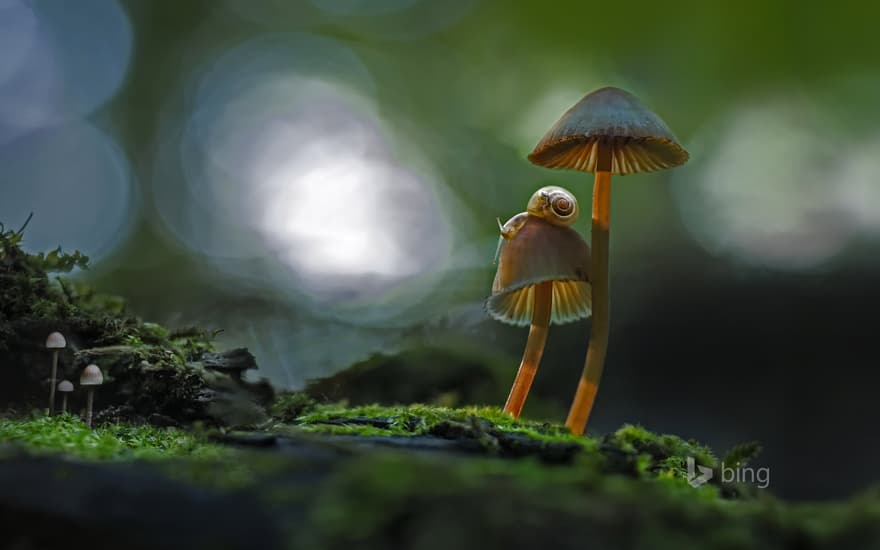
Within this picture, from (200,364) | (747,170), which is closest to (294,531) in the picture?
(200,364)

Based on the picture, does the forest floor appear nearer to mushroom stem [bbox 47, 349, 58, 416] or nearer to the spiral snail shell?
mushroom stem [bbox 47, 349, 58, 416]

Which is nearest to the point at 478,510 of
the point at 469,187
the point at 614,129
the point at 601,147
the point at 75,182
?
the point at 614,129

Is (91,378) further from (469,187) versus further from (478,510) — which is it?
(469,187)

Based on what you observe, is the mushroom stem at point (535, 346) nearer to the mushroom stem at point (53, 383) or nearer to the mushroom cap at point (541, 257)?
the mushroom cap at point (541, 257)

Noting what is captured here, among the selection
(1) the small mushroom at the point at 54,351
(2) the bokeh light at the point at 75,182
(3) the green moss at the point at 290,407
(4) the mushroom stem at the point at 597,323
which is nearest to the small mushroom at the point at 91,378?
(1) the small mushroom at the point at 54,351

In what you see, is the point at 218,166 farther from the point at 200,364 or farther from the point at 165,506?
the point at 165,506
